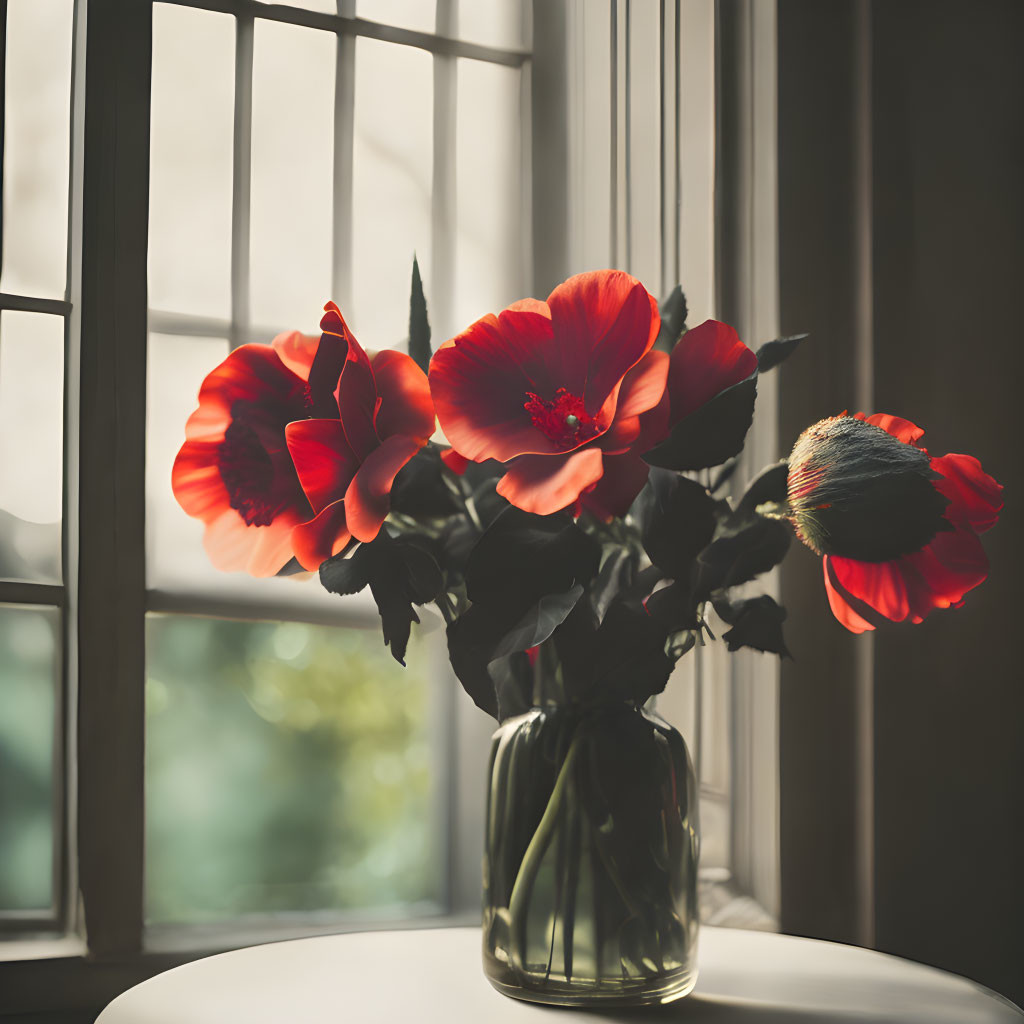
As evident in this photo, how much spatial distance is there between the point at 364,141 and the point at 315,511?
779 mm

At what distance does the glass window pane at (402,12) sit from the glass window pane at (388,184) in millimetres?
29

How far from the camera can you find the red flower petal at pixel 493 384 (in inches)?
24.0

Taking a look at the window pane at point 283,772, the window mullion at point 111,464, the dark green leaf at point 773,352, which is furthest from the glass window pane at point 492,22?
the dark green leaf at point 773,352

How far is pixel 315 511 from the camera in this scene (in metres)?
0.61

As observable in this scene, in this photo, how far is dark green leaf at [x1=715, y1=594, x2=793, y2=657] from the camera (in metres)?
0.65

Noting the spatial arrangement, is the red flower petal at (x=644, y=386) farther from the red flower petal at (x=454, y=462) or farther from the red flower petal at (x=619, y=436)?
the red flower petal at (x=454, y=462)

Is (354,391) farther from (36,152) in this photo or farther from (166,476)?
(36,152)

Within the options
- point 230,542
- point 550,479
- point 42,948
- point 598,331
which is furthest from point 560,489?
point 42,948

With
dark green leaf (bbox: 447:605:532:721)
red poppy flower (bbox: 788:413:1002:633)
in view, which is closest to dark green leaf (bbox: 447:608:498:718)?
dark green leaf (bbox: 447:605:532:721)

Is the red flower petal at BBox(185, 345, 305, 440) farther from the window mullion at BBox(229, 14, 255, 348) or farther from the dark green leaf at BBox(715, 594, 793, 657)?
the window mullion at BBox(229, 14, 255, 348)

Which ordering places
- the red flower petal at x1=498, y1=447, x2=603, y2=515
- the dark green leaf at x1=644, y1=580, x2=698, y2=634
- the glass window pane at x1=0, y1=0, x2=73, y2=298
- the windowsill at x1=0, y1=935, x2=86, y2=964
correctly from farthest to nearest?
the glass window pane at x1=0, y1=0, x2=73, y2=298
the windowsill at x1=0, y1=935, x2=86, y2=964
the dark green leaf at x1=644, y1=580, x2=698, y2=634
the red flower petal at x1=498, y1=447, x2=603, y2=515

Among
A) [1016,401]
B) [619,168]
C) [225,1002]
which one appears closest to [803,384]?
[1016,401]

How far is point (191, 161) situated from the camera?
1.18 meters

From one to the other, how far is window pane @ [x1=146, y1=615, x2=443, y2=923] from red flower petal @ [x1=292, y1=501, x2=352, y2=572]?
0.57 m
